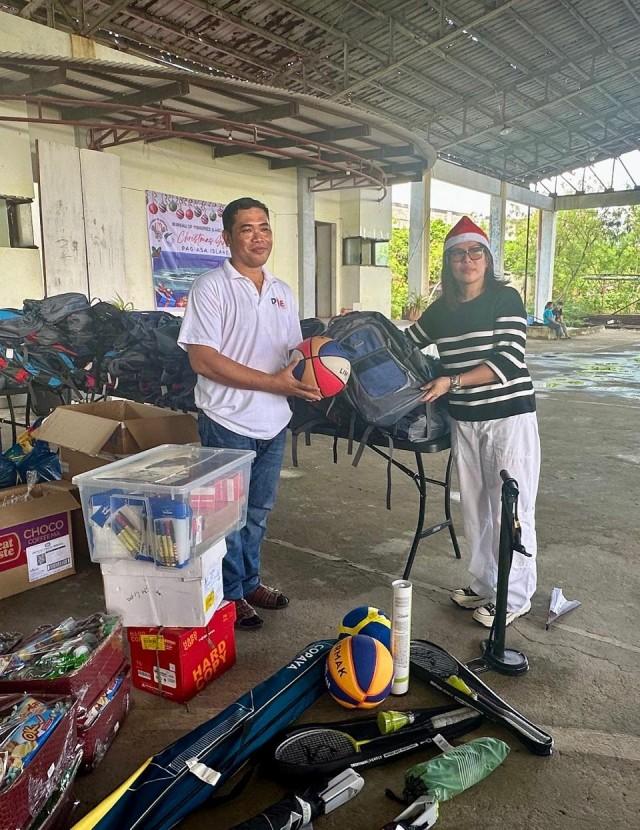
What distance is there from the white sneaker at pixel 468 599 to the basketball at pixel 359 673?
77 centimetres

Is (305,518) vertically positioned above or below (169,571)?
below

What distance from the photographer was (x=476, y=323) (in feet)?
8.25

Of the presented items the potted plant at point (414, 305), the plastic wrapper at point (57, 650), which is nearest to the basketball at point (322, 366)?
the plastic wrapper at point (57, 650)

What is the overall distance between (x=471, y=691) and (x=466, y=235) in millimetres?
1594

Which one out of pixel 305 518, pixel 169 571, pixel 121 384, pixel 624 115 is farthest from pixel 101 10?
pixel 624 115

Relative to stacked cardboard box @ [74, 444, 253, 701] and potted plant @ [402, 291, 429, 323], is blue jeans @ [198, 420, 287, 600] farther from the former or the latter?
potted plant @ [402, 291, 429, 323]

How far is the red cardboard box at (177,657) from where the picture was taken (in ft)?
7.11

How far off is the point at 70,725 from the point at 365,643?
918 millimetres

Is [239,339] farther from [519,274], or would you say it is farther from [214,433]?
[519,274]

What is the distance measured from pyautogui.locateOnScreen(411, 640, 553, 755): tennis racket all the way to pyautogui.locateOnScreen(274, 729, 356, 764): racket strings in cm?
42

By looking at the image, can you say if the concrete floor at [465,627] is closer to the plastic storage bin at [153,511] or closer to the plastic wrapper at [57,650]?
the plastic wrapper at [57,650]

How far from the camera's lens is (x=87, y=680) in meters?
1.86

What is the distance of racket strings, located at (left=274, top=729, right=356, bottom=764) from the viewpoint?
6.10 feet

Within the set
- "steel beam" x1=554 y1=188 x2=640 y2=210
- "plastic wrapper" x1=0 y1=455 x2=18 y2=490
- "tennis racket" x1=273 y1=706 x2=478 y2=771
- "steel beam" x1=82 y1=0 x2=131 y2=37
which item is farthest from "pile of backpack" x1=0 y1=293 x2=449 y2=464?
"steel beam" x1=554 y1=188 x2=640 y2=210
